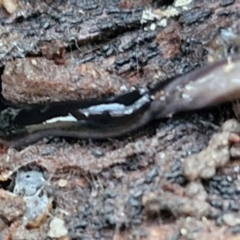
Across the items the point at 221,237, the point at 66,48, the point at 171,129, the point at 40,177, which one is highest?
the point at 66,48

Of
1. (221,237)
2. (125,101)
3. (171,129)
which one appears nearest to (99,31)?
(125,101)

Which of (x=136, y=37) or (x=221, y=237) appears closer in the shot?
(x=221, y=237)

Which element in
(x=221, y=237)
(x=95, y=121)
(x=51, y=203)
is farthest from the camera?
(x=95, y=121)

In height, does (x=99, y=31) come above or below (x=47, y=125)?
above

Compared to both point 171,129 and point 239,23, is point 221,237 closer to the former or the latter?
point 171,129

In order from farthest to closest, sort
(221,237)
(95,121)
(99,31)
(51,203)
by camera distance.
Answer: (99,31)
(95,121)
(51,203)
(221,237)

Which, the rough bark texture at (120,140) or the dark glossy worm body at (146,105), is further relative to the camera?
the dark glossy worm body at (146,105)

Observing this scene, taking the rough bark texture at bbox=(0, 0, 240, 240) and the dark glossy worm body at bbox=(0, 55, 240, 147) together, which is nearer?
the rough bark texture at bbox=(0, 0, 240, 240)

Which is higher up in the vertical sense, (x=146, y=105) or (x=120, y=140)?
(x=146, y=105)
